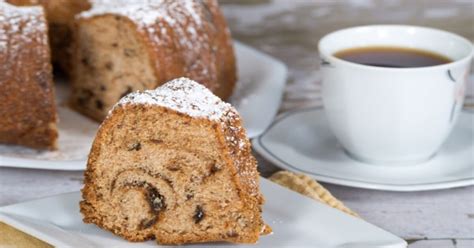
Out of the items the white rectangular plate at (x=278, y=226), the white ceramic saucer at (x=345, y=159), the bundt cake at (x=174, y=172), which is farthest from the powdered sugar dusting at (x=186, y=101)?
the white ceramic saucer at (x=345, y=159)

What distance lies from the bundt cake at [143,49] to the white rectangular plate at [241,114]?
0.19 ft

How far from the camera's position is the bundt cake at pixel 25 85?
74.0 inches

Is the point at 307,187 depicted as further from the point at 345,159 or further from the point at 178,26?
the point at 178,26

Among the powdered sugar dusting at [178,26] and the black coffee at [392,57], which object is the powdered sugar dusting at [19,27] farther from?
the black coffee at [392,57]

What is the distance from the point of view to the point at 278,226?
1442mm

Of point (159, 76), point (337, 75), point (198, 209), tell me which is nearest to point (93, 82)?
point (159, 76)

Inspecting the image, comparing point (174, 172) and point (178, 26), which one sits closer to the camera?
point (174, 172)

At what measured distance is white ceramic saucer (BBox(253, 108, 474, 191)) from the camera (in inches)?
66.0

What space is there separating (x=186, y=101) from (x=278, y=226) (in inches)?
9.9

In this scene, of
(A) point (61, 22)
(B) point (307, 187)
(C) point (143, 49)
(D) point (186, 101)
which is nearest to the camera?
(D) point (186, 101)

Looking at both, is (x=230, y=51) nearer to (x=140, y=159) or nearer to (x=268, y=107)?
(x=268, y=107)

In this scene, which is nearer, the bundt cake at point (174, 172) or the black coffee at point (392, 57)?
the bundt cake at point (174, 172)

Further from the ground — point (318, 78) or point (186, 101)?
point (186, 101)

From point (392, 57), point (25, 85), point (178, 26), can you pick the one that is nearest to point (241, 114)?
point (178, 26)
